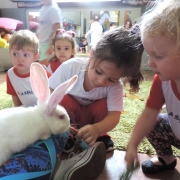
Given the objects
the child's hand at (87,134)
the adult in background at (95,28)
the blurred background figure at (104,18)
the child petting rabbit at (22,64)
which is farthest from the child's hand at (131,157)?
the blurred background figure at (104,18)

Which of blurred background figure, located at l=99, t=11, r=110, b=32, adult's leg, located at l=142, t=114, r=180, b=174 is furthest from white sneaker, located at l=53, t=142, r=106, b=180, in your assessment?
blurred background figure, located at l=99, t=11, r=110, b=32

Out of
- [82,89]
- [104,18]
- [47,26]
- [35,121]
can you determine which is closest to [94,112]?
[82,89]

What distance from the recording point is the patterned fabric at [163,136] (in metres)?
0.78

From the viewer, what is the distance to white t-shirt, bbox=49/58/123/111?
2.93 feet

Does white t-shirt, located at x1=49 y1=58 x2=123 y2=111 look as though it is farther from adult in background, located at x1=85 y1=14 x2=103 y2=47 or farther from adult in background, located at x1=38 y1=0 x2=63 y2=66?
adult in background, located at x1=85 y1=14 x2=103 y2=47

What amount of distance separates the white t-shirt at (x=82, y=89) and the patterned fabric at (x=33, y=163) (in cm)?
31

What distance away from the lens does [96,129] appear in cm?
80

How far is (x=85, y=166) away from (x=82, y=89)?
1.11 feet

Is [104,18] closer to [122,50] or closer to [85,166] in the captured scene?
[122,50]

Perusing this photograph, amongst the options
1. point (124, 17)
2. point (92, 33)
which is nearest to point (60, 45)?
point (92, 33)

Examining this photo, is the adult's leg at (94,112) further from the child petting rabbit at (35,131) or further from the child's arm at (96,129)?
the child petting rabbit at (35,131)

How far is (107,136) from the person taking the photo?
95cm

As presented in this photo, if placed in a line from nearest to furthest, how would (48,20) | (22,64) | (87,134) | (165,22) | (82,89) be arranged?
(165,22) < (87,134) < (82,89) < (22,64) < (48,20)

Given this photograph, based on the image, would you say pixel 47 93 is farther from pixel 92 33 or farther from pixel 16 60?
pixel 92 33
